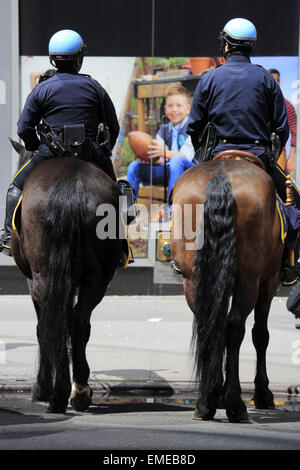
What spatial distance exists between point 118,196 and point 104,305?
19.1 ft

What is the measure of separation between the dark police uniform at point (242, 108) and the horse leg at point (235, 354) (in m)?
1.09

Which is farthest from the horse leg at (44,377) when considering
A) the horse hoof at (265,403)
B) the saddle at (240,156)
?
the saddle at (240,156)

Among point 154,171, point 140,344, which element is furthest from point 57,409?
point 154,171

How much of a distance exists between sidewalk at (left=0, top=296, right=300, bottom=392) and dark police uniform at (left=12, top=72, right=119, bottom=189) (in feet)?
5.68

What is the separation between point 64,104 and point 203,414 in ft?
8.26

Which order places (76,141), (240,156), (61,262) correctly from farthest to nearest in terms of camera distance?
1. (76,141)
2. (240,156)
3. (61,262)

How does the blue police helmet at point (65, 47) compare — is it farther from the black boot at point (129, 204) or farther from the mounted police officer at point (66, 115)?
the black boot at point (129, 204)

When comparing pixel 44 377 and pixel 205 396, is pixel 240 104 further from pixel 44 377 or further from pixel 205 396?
pixel 44 377

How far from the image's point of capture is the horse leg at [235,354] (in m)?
6.55

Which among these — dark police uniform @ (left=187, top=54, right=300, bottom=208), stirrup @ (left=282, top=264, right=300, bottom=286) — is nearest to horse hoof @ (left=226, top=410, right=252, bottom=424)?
stirrup @ (left=282, top=264, right=300, bottom=286)

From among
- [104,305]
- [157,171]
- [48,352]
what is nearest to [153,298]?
[104,305]

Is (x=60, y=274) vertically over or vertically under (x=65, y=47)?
under

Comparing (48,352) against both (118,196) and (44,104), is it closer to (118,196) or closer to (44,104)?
(118,196)

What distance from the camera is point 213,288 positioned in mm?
6480
